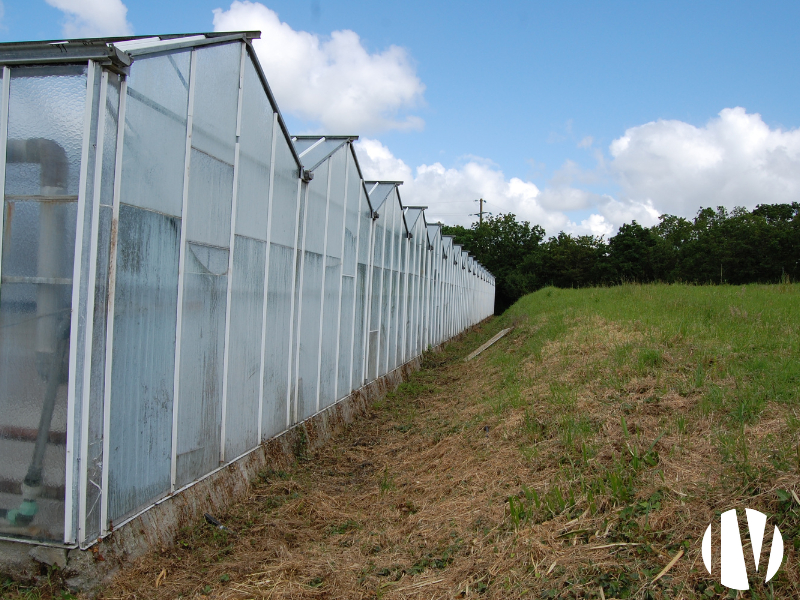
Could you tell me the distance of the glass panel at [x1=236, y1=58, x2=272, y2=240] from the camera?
21.2 ft

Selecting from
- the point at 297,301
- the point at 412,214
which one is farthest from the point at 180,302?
the point at 412,214

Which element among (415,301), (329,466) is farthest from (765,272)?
(329,466)

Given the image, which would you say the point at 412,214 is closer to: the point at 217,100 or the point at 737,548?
the point at 217,100

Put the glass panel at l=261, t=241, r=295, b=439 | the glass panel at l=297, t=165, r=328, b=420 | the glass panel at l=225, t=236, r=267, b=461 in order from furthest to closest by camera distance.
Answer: the glass panel at l=297, t=165, r=328, b=420, the glass panel at l=261, t=241, r=295, b=439, the glass panel at l=225, t=236, r=267, b=461

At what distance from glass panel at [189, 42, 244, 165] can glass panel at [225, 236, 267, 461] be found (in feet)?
3.38

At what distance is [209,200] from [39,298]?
1.99m

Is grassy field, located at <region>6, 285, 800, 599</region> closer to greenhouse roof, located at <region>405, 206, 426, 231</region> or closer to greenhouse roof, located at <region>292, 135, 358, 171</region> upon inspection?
greenhouse roof, located at <region>292, 135, 358, 171</region>

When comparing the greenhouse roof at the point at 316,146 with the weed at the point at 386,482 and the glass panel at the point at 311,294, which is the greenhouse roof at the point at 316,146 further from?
the weed at the point at 386,482

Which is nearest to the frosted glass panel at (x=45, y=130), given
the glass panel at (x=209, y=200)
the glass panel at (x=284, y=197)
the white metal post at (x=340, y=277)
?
the glass panel at (x=209, y=200)

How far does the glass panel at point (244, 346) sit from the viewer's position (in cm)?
631

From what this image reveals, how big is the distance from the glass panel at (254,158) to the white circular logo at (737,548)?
523 cm

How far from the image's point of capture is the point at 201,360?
568 cm

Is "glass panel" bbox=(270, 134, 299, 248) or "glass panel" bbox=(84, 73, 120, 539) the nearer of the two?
"glass panel" bbox=(84, 73, 120, 539)

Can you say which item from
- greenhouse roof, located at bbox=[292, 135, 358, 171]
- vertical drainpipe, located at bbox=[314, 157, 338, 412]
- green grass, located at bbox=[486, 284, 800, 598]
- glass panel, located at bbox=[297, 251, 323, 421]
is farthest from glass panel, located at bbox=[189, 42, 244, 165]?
green grass, located at bbox=[486, 284, 800, 598]
